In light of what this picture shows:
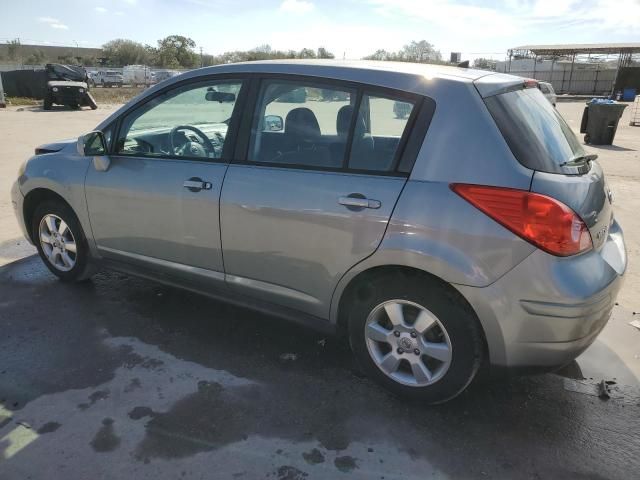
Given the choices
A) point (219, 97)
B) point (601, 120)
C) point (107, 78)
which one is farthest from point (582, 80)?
point (219, 97)

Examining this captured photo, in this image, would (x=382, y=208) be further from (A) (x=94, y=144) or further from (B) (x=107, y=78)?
(B) (x=107, y=78)

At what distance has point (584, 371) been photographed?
3135 millimetres

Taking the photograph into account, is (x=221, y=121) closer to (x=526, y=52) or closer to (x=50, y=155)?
(x=50, y=155)

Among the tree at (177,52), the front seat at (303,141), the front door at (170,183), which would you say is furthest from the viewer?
the tree at (177,52)

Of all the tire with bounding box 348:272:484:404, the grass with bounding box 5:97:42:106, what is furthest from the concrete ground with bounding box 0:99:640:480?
the grass with bounding box 5:97:42:106

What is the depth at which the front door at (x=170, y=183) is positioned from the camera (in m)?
3.15

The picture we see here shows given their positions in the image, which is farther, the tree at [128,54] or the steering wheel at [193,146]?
the tree at [128,54]

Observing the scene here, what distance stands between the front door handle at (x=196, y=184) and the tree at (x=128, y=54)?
85316mm

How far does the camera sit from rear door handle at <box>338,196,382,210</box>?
2.53 metres

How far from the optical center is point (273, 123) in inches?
120

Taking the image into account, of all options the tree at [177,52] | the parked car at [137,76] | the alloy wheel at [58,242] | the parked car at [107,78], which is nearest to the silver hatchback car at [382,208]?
the alloy wheel at [58,242]

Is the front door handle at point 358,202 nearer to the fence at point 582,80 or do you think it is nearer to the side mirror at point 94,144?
the side mirror at point 94,144

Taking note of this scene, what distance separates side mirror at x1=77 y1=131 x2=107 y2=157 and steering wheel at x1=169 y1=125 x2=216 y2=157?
533 millimetres

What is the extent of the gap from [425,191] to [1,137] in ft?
45.6
